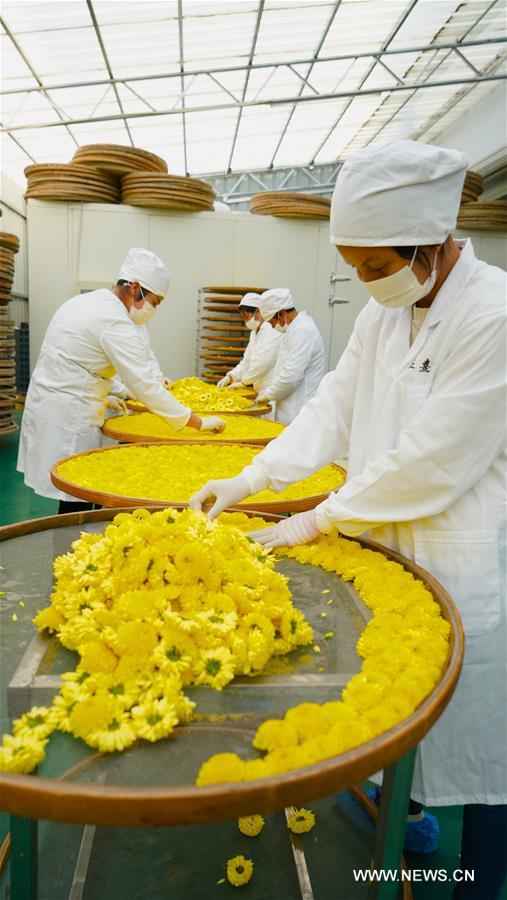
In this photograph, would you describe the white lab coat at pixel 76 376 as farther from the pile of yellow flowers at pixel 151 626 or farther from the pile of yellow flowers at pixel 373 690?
the pile of yellow flowers at pixel 373 690

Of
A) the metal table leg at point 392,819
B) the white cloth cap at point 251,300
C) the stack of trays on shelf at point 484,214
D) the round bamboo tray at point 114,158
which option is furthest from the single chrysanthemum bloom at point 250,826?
the stack of trays on shelf at point 484,214

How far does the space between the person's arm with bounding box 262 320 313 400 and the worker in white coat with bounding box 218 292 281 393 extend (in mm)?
463

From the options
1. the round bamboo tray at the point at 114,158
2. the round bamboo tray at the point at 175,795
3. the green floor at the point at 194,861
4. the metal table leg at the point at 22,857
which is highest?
the round bamboo tray at the point at 114,158

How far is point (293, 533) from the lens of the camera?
154 centimetres

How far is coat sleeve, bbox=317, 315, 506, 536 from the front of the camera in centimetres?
129

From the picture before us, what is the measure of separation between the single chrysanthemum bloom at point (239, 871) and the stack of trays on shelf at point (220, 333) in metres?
5.46

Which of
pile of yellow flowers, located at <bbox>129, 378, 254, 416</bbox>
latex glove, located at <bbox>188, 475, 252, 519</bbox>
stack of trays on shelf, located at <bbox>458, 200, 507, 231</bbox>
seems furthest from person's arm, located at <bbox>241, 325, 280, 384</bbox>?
latex glove, located at <bbox>188, 475, 252, 519</bbox>

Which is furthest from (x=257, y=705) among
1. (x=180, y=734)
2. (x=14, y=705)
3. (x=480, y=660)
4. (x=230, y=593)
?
(x=480, y=660)

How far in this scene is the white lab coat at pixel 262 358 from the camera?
5.83 metres

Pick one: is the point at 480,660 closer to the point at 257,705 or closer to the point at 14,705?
the point at 257,705

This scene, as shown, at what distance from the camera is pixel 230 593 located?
44.8 inches

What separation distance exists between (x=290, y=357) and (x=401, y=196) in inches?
156

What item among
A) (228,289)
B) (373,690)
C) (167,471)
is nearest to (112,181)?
(228,289)

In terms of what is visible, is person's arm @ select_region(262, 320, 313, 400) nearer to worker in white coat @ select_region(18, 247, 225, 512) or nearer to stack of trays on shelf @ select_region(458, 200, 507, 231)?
worker in white coat @ select_region(18, 247, 225, 512)
